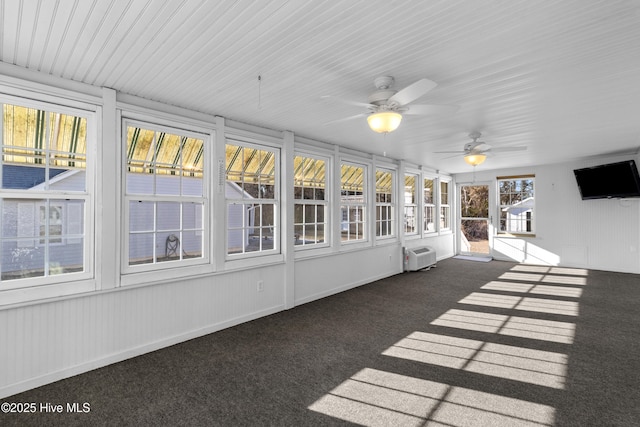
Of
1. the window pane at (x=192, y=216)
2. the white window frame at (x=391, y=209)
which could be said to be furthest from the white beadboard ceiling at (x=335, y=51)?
the white window frame at (x=391, y=209)

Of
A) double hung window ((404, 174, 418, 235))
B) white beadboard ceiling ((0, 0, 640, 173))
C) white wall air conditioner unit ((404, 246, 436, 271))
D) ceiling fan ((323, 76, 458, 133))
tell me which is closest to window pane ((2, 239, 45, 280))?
white beadboard ceiling ((0, 0, 640, 173))

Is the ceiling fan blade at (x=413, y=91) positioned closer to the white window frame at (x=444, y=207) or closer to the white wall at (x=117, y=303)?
the white wall at (x=117, y=303)

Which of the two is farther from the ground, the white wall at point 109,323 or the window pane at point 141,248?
the window pane at point 141,248

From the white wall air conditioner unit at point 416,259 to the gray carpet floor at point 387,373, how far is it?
7.91ft

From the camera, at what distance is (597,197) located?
6.74 m

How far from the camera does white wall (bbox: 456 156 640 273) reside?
6688 millimetres

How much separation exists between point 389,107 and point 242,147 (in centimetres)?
221

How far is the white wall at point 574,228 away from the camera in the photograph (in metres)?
6.69

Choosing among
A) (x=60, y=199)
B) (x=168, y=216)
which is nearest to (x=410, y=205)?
(x=168, y=216)

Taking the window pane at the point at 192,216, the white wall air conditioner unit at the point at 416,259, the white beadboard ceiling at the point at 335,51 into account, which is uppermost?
the white beadboard ceiling at the point at 335,51

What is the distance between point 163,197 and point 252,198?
114 cm

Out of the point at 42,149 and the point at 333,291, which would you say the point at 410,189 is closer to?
the point at 333,291

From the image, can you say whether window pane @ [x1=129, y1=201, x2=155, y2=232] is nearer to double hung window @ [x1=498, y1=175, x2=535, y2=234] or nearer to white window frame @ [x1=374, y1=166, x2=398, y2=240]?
white window frame @ [x1=374, y1=166, x2=398, y2=240]

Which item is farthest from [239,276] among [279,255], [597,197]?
[597,197]
